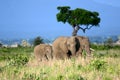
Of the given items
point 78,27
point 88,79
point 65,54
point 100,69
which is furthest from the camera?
point 78,27

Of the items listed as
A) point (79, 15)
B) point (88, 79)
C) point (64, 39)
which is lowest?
point (88, 79)

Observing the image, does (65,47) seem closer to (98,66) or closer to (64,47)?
(64,47)

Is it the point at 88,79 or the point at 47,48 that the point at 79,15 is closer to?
the point at 47,48

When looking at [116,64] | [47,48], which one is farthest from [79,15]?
[116,64]

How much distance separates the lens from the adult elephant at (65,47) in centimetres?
2300

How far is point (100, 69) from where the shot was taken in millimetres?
12500

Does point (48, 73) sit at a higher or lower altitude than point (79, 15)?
lower

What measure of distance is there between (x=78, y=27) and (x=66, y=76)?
66.2 m

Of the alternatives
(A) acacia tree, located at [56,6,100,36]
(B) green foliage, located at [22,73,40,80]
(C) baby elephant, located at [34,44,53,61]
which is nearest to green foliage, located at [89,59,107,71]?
(B) green foliage, located at [22,73,40,80]

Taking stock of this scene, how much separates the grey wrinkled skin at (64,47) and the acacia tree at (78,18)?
50.8 metres

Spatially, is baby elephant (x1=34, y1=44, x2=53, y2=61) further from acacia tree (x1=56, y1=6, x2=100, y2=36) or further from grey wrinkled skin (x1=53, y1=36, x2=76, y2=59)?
acacia tree (x1=56, y1=6, x2=100, y2=36)

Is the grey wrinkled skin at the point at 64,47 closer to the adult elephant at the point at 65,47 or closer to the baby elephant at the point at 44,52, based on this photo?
the adult elephant at the point at 65,47

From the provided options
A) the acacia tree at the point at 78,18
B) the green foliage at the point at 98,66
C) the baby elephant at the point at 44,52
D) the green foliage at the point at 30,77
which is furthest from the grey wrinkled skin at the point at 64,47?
the acacia tree at the point at 78,18

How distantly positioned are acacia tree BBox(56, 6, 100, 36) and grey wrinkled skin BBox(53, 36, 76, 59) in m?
50.8
